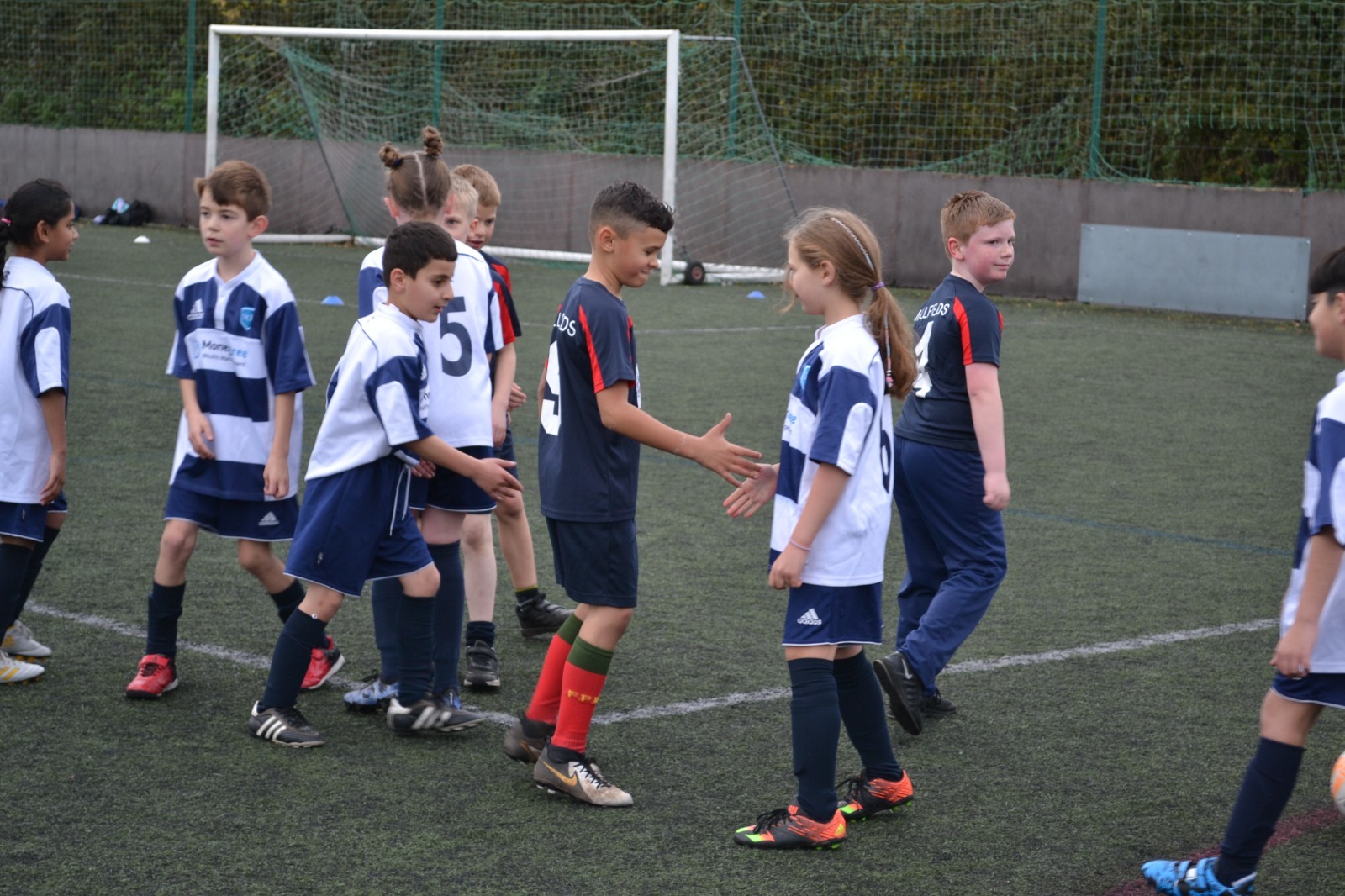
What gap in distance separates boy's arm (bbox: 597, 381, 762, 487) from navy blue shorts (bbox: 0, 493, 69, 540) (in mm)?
1823

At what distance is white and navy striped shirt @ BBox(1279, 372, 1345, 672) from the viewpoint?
2.84 metres

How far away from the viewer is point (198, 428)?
13.9ft

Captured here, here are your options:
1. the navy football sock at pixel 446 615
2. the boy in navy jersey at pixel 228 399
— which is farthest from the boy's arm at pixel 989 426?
the boy in navy jersey at pixel 228 399

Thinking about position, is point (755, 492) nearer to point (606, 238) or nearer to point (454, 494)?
point (606, 238)

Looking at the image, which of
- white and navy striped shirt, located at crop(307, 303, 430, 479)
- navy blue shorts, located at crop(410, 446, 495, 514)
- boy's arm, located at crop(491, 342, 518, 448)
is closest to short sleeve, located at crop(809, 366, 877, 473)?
white and navy striped shirt, located at crop(307, 303, 430, 479)

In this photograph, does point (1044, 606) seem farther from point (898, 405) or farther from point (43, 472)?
point (898, 405)

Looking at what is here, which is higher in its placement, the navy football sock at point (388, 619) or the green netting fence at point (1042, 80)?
the green netting fence at point (1042, 80)

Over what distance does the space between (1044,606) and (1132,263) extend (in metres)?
12.0

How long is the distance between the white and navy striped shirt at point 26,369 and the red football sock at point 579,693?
5.58ft

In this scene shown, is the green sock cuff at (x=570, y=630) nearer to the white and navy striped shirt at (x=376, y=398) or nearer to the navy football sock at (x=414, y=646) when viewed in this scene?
the navy football sock at (x=414, y=646)

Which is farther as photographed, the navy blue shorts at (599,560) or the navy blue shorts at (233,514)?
the navy blue shorts at (233,514)

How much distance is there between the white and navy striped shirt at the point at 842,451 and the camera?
10.8 ft

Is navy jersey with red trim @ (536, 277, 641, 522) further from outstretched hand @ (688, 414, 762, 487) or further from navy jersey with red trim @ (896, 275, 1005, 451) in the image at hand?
navy jersey with red trim @ (896, 275, 1005, 451)

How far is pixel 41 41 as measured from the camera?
2650 centimetres
